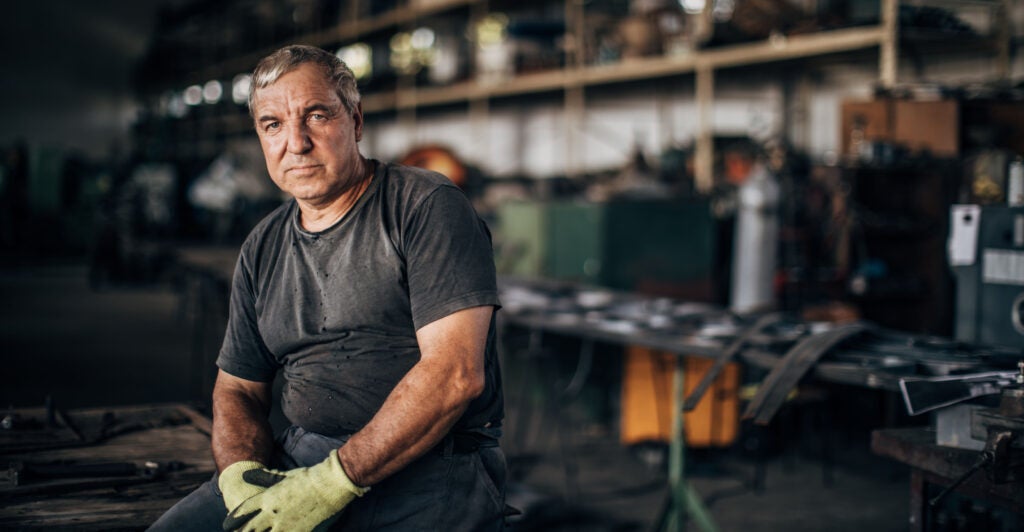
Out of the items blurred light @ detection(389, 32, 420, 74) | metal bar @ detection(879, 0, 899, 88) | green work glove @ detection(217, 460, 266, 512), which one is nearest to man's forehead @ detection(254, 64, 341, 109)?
green work glove @ detection(217, 460, 266, 512)

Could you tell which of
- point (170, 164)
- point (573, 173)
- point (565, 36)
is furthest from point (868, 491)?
point (170, 164)

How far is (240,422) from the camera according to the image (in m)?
2.28

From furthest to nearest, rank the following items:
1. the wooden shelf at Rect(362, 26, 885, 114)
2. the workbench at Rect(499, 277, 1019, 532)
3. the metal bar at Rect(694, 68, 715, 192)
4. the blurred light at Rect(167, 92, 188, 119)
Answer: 1. the blurred light at Rect(167, 92, 188, 119)
2. the metal bar at Rect(694, 68, 715, 192)
3. the wooden shelf at Rect(362, 26, 885, 114)
4. the workbench at Rect(499, 277, 1019, 532)

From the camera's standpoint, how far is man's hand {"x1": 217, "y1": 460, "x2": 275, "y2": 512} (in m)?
2.02

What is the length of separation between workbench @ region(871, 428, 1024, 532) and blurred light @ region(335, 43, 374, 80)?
45.0 feet

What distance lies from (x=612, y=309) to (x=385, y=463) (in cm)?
271

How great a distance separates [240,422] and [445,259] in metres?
0.68

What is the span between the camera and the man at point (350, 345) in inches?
77.2

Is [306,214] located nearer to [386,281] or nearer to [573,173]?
[386,281]

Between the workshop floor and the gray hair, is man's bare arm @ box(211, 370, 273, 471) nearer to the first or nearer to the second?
the gray hair

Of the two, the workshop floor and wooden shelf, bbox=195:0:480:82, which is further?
wooden shelf, bbox=195:0:480:82

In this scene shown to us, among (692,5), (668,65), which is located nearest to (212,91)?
(668,65)

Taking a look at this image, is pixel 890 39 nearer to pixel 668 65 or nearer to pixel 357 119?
pixel 668 65

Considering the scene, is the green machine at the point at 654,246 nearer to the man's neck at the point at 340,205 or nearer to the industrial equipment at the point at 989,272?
the industrial equipment at the point at 989,272
